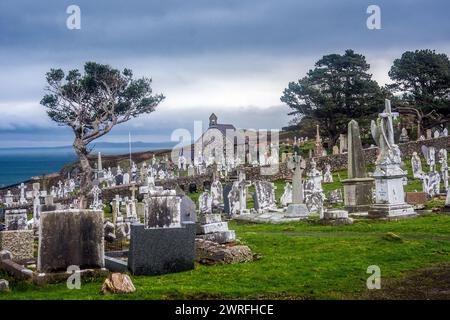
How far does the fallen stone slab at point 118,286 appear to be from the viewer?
26.8 feet

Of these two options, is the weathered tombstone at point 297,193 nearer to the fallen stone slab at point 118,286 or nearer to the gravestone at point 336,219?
the gravestone at point 336,219

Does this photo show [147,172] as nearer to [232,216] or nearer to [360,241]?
[232,216]

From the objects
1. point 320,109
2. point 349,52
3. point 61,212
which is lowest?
point 61,212

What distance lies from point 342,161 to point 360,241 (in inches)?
1272

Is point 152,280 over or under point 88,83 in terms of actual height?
under

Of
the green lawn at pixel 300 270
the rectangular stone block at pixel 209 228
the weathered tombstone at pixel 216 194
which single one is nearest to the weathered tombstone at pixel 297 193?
the green lawn at pixel 300 270

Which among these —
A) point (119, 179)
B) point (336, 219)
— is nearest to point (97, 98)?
point (119, 179)

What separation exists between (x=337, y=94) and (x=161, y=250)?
45762mm

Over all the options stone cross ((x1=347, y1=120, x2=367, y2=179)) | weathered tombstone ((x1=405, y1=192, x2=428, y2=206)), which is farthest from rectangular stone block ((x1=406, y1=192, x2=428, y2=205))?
stone cross ((x1=347, y1=120, x2=367, y2=179))

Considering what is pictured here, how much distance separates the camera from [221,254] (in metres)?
11.0

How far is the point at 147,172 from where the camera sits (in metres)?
42.7
